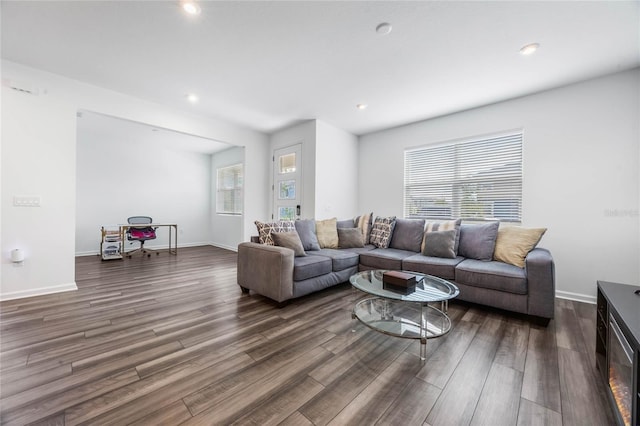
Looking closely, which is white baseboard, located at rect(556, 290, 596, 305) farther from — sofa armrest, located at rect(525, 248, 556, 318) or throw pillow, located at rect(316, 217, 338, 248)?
throw pillow, located at rect(316, 217, 338, 248)

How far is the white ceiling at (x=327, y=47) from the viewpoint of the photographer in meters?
1.95

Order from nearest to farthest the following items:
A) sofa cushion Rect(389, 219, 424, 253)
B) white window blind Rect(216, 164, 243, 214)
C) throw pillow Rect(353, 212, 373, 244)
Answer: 1. sofa cushion Rect(389, 219, 424, 253)
2. throw pillow Rect(353, 212, 373, 244)
3. white window blind Rect(216, 164, 243, 214)

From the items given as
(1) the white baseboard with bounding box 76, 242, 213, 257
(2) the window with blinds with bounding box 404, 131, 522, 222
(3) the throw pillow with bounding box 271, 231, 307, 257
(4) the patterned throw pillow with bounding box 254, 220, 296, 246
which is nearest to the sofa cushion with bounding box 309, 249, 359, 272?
(3) the throw pillow with bounding box 271, 231, 307, 257

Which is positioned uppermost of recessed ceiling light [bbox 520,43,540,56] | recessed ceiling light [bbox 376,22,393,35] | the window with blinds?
recessed ceiling light [bbox 376,22,393,35]

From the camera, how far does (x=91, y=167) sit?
17.7 ft

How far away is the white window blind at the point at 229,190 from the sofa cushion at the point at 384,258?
3924mm

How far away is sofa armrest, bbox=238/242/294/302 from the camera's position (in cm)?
256

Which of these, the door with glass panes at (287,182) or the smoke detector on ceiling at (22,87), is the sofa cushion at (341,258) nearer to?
the door with glass panes at (287,182)

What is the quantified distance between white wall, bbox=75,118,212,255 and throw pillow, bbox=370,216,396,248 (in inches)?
141

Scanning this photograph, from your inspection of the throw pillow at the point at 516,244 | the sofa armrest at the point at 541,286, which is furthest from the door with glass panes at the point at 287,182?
the sofa armrest at the point at 541,286

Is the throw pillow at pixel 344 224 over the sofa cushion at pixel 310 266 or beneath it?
over

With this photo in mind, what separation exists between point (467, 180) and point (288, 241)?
2942 millimetres

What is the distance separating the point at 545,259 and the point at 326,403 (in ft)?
7.86

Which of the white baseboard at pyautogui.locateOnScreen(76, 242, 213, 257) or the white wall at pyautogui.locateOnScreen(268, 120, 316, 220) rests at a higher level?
the white wall at pyautogui.locateOnScreen(268, 120, 316, 220)
